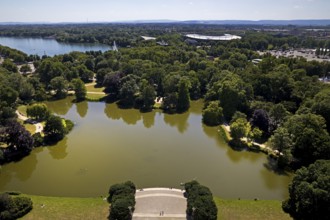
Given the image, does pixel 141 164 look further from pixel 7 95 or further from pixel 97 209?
pixel 7 95

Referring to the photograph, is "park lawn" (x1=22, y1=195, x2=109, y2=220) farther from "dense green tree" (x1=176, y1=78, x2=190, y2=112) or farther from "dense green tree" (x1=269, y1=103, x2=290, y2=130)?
"dense green tree" (x1=176, y1=78, x2=190, y2=112)

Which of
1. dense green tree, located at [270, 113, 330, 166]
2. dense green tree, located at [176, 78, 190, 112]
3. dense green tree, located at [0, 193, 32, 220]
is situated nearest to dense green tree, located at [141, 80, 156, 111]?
dense green tree, located at [176, 78, 190, 112]

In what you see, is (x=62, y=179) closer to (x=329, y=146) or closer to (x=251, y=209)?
(x=251, y=209)

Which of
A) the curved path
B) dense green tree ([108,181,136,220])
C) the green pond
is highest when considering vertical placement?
dense green tree ([108,181,136,220])

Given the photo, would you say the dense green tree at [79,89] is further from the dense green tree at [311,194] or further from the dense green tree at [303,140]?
the dense green tree at [311,194]

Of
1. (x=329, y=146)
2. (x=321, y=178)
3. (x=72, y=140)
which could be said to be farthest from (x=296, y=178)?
(x=72, y=140)

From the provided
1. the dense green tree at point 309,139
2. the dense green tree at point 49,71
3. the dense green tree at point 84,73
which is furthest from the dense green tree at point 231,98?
the dense green tree at point 49,71
